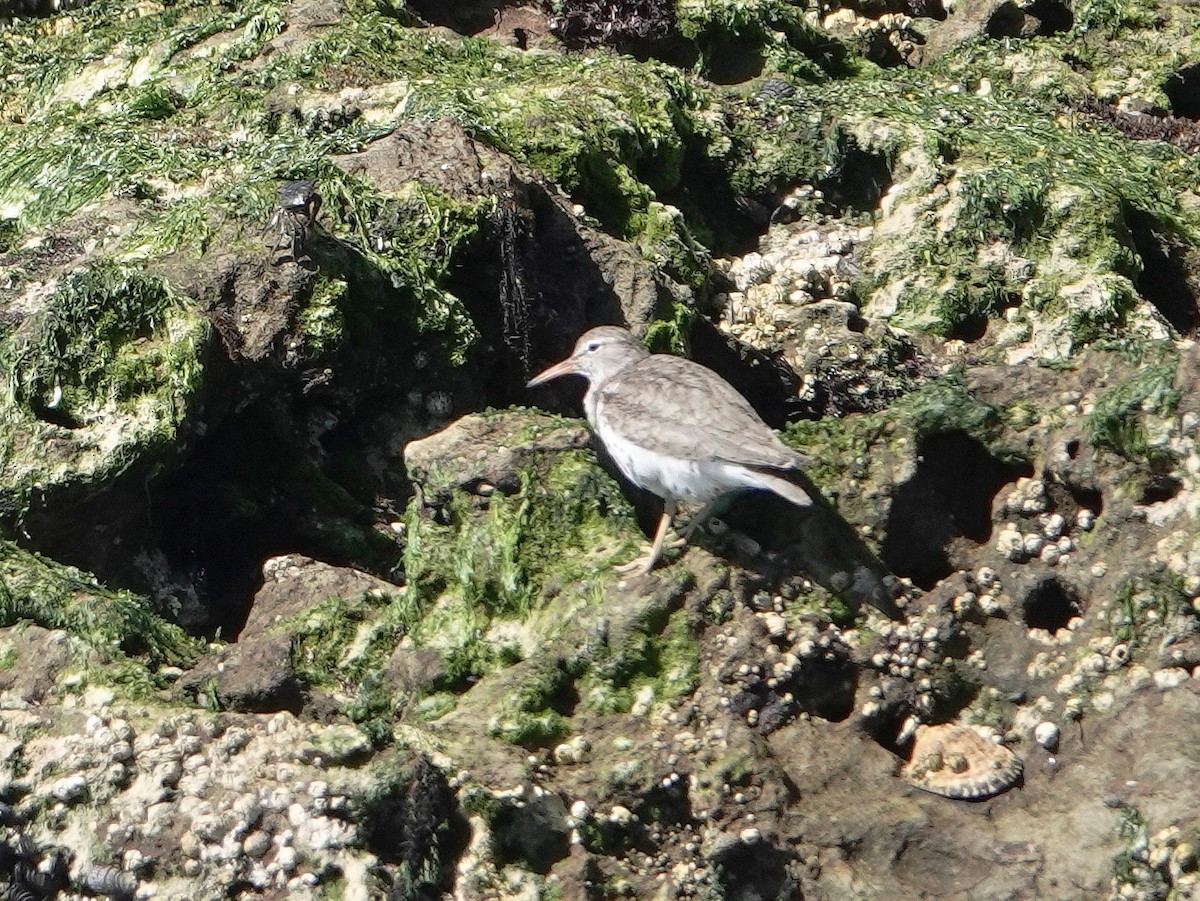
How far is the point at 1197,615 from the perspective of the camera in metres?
4.94

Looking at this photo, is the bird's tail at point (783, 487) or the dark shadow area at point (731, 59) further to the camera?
the dark shadow area at point (731, 59)

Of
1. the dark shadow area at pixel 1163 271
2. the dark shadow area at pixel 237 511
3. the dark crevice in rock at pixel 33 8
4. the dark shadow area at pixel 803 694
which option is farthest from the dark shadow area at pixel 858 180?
the dark crevice in rock at pixel 33 8

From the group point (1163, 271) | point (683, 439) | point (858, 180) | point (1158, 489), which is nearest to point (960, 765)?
point (1158, 489)

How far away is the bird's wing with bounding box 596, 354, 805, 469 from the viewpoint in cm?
541

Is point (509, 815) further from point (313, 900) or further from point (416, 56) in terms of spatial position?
point (416, 56)

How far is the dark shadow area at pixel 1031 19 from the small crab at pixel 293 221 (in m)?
6.31

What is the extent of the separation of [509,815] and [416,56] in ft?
19.1

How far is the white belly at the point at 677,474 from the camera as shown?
542 cm

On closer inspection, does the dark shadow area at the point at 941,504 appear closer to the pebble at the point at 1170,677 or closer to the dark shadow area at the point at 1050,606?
the dark shadow area at the point at 1050,606

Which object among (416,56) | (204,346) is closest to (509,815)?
(204,346)

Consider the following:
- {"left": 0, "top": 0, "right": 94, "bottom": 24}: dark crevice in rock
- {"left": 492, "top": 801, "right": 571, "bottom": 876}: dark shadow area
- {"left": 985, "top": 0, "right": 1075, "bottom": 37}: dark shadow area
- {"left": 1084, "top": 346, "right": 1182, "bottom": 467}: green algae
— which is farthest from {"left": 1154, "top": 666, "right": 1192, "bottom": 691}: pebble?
{"left": 0, "top": 0, "right": 94, "bottom": 24}: dark crevice in rock

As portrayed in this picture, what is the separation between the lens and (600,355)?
21.5 feet

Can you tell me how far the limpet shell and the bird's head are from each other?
7.21 ft

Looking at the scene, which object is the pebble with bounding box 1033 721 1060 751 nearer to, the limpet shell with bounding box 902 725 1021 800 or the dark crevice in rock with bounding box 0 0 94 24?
the limpet shell with bounding box 902 725 1021 800
